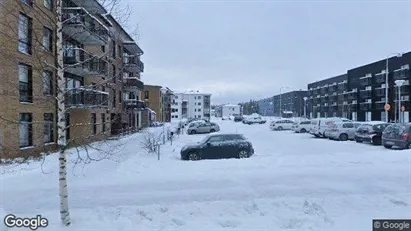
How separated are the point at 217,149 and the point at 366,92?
67.0m

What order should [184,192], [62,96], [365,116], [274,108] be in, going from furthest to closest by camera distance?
[274,108] < [365,116] < [184,192] < [62,96]

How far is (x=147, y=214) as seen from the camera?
25.6 feet

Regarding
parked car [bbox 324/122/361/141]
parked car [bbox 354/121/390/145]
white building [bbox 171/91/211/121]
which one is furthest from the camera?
white building [bbox 171/91/211/121]

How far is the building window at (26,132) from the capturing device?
18188mm

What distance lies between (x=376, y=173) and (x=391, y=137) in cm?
966

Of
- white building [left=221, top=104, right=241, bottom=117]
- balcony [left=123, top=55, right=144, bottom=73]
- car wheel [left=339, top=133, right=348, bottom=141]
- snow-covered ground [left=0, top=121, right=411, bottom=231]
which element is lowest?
snow-covered ground [left=0, top=121, right=411, bottom=231]

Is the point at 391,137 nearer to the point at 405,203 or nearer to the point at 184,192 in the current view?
the point at 405,203

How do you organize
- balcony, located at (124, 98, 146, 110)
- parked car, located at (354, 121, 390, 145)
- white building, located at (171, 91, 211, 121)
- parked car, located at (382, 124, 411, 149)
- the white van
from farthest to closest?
white building, located at (171, 91, 211, 121) < balcony, located at (124, 98, 146, 110) < the white van < parked car, located at (354, 121, 390, 145) < parked car, located at (382, 124, 411, 149)

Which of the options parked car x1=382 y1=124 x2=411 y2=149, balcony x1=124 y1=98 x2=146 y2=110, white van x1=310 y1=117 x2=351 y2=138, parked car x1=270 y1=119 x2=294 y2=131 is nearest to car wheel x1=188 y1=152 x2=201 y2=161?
parked car x1=382 y1=124 x2=411 y2=149

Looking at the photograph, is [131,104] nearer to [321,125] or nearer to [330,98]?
[321,125]

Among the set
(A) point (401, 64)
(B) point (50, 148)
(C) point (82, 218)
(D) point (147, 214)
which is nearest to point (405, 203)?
(D) point (147, 214)

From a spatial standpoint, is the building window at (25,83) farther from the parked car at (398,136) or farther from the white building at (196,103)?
the white building at (196,103)

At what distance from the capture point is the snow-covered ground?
7.41 meters

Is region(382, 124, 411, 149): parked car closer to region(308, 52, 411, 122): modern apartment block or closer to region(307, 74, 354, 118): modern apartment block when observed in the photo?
region(308, 52, 411, 122): modern apartment block
